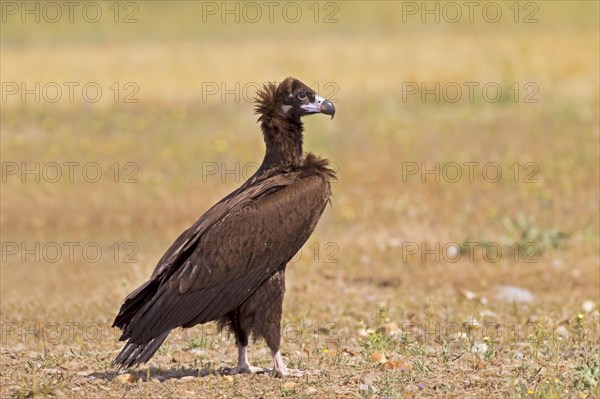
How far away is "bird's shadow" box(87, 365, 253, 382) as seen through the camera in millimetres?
8594

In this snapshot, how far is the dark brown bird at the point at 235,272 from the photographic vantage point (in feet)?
27.9

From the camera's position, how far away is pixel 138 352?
845 centimetres

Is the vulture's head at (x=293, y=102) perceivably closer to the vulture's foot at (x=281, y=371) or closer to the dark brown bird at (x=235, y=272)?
the dark brown bird at (x=235, y=272)

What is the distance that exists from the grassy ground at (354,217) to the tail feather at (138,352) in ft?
0.54

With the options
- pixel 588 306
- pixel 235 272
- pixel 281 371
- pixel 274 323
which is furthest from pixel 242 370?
pixel 588 306

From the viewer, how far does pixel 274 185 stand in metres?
9.03

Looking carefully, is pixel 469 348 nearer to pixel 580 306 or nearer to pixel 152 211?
pixel 580 306

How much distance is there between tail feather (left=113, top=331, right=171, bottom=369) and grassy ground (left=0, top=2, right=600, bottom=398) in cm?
16

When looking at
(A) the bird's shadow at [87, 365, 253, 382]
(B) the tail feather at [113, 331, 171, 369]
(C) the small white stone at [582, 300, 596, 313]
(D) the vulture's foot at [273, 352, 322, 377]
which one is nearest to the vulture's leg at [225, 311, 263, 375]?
(A) the bird's shadow at [87, 365, 253, 382]

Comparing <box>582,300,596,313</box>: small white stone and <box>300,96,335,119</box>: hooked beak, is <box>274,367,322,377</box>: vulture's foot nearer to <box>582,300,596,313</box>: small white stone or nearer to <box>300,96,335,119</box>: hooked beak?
<box>300,96,335,119</box>: hooked beak

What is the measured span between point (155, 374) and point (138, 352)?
61 cm

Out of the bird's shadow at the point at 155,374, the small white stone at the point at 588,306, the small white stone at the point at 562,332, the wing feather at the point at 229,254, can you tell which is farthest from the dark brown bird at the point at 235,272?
the small white stone at the point at 588,306

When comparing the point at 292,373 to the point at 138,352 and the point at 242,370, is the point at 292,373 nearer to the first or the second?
the point at 242,370

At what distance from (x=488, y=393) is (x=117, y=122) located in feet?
62.5
